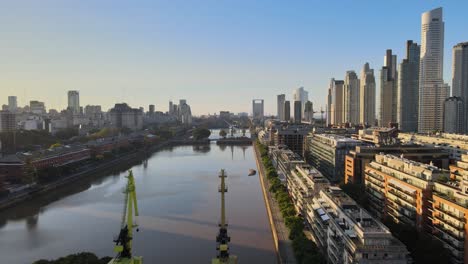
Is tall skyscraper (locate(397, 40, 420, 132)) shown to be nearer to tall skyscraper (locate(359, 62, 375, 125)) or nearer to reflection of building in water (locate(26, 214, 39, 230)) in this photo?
tall skyscraper (locate(359, 62, 375, 125))

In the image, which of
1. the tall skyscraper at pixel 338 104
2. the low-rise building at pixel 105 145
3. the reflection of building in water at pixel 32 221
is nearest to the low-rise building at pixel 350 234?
the reflection of building in water at pixel 32 221

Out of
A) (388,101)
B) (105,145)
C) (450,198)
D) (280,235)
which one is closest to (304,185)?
(280,235)

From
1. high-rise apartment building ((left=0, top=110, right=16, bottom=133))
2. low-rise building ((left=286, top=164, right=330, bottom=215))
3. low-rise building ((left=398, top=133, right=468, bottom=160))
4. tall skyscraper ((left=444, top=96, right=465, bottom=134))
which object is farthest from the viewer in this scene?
high-rise apartment building ((left=0, top=110, right=16, bottom=133))

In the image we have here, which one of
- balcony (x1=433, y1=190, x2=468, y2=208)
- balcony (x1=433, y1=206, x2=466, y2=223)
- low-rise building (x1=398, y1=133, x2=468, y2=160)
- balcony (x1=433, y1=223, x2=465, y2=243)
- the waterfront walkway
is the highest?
low-rise building (x1=398, y1=133, x2=468, y2=160)

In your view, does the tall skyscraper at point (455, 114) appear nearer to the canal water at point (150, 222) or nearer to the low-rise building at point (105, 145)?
the canal water at point (150, 222)

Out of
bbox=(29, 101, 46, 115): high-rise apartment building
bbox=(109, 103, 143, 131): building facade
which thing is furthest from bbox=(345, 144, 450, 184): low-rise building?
bbox=(29, 101, 46, 115): high-rise apartment building

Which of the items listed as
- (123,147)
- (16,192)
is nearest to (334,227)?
(16,192)

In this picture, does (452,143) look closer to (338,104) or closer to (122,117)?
(338,104)
